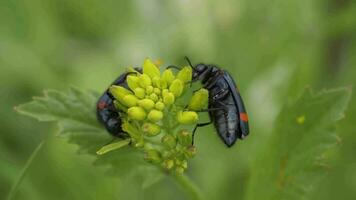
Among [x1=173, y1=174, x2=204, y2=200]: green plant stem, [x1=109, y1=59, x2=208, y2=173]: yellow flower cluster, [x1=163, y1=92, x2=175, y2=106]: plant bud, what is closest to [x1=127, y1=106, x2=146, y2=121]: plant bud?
[x1=109, y1=59, x2=208, y2=173]: yellow flower cluster

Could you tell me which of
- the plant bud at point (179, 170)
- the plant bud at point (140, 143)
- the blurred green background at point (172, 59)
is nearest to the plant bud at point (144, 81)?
the plant bud at point (140, 143)

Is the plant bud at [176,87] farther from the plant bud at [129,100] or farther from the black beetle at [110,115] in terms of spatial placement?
the black beetle at [110,115]


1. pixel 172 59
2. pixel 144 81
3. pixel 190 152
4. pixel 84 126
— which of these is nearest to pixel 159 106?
pixel 144 81

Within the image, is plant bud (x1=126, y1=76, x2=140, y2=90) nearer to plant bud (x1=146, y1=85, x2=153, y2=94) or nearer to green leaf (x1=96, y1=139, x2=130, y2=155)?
plant bud (x1=146, y1=85, x2=153, y2=94)

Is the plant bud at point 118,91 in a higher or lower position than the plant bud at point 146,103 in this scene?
higher

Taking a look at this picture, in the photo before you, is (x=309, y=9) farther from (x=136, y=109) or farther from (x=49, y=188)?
(x=136, y=109)

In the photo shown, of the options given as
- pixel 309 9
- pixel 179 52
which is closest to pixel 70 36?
pixel 179 52
